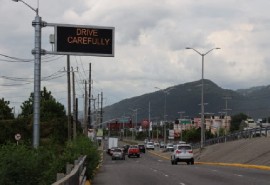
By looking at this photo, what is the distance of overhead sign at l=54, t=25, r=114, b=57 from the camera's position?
24984mm

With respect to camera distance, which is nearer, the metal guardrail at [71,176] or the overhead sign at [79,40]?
the metal guardrail at [71,176]

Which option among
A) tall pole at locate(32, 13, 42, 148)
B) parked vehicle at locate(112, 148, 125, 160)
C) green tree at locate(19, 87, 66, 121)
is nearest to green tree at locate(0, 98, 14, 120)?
green tree at locate(19, 87, 66, 121)

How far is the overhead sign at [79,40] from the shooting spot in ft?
82.0

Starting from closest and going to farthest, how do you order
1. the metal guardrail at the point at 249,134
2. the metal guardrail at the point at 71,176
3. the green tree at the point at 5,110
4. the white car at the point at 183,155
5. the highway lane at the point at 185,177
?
1. the metal guardrail at the point at 71,176
2. the highway lane at the point at 185,177
3. the white car at the point at 183,155
4. the metal guardrail at the point at 249,134
5. the green tree at the point at 5,110

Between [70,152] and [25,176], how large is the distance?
30.0 feet

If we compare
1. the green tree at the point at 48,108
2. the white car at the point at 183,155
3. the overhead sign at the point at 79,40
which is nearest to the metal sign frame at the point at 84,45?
the overhead sign at the point at 79,40

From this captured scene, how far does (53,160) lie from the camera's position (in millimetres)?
24312

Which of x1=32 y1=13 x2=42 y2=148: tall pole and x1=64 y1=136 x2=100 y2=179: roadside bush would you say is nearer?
x1=32 y1=13 x2=42 y2=148: tall pole

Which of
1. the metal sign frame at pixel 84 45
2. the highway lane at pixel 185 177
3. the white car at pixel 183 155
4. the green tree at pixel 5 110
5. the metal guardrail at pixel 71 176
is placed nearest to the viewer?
the metal guardrail at pixel 71 176

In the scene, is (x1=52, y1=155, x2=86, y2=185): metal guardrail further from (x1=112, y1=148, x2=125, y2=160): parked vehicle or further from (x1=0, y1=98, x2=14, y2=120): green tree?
(x1=0, y1=98, x2=14, y2=120): green tree

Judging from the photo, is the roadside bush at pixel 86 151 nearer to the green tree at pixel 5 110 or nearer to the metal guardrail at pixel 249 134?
the metal guardrail at pixel 249 134

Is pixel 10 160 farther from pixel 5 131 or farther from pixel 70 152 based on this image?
pixel 5 131

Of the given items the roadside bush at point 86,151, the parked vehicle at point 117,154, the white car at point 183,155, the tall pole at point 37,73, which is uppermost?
the tall pole at point 37,73

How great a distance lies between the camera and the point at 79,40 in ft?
82.1
